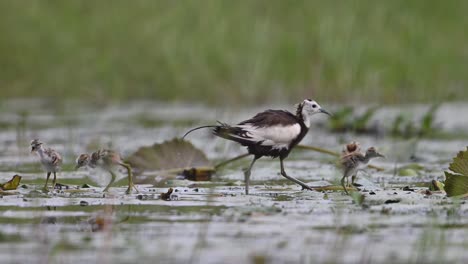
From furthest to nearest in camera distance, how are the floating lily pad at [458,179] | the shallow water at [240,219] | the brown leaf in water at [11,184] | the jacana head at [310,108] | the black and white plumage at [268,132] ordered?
the jacana head at [310,108], the black and white plumage at [268,132], the brown leaf in water at [11,184], the floating lily pad at [458,179], the shallow water at [240,219]

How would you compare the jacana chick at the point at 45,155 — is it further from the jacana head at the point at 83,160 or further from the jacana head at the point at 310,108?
the jacana head at the point at 310,108

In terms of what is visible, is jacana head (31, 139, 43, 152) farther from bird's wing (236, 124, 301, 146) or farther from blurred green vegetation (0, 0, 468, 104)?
blurred green vegetation (0, 0, 468, 104)

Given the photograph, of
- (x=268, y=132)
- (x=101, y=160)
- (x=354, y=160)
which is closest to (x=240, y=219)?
(x=268, y=132)

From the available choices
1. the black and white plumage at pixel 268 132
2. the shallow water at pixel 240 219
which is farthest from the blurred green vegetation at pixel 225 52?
the black and white plumage at pixel 268 132

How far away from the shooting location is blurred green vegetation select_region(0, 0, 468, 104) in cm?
1507

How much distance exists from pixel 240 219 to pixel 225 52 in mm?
9029

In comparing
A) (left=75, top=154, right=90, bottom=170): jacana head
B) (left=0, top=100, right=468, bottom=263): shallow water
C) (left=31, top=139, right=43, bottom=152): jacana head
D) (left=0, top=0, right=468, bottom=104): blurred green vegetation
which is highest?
(left=0, top=0, right=468, bottom=104): blurred green vegetation

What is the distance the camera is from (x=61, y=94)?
51.8 ft

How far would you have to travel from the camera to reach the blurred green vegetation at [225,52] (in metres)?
15.1

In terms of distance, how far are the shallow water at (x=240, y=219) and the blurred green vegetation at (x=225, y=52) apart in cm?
424

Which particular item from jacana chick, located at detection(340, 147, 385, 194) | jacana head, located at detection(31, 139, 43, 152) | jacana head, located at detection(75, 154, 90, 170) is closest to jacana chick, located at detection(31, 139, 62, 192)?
jacana head, located at detection(31, 139, 43, 152)

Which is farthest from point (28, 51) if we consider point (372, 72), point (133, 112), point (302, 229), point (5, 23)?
point (302, 229)

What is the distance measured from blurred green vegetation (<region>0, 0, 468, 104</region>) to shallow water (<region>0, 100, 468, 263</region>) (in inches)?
167

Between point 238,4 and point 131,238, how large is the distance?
34.5ft
